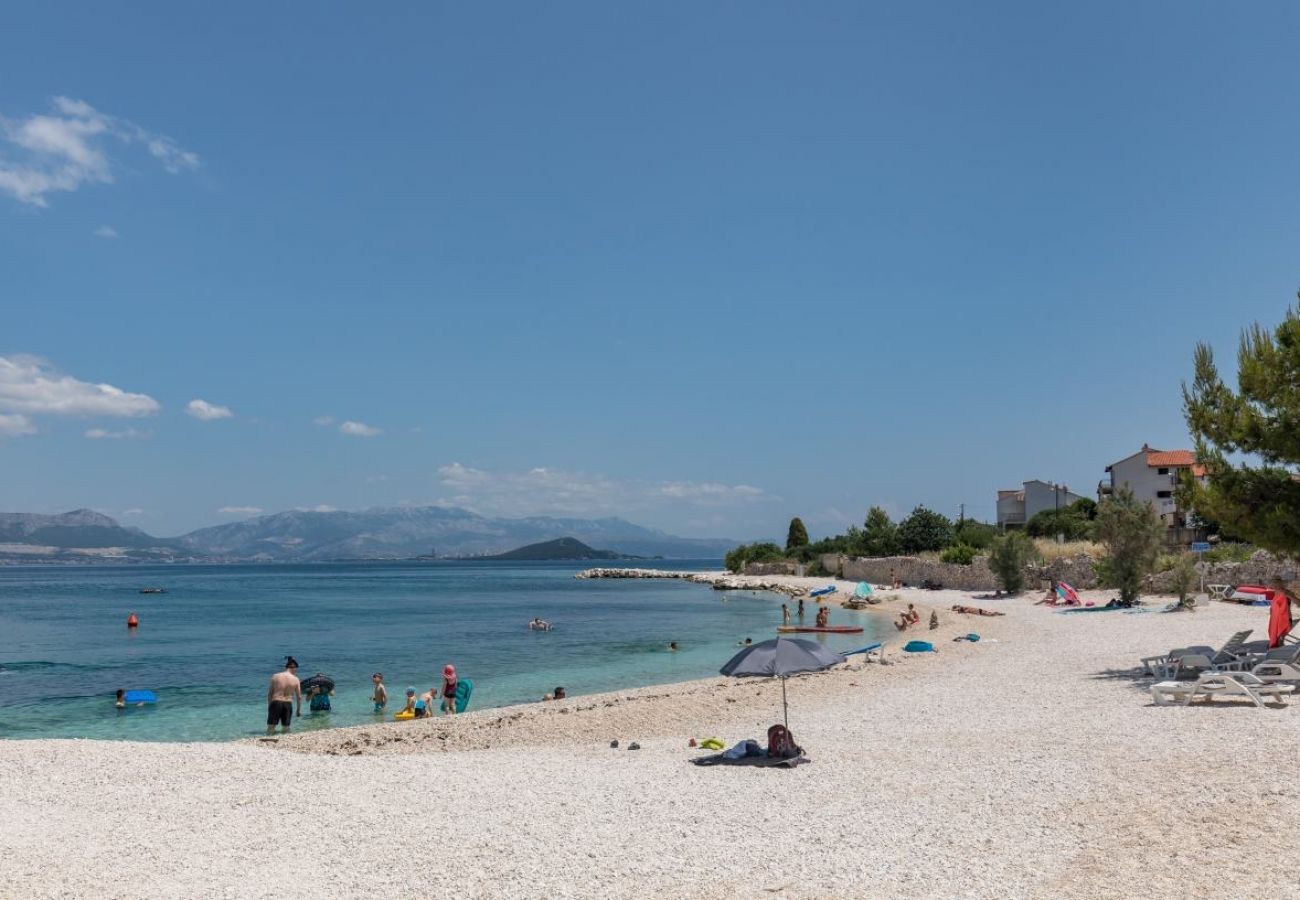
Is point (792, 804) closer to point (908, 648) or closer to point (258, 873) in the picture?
point (258, 873)

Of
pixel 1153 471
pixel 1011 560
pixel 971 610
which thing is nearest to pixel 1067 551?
pixel 1011 560

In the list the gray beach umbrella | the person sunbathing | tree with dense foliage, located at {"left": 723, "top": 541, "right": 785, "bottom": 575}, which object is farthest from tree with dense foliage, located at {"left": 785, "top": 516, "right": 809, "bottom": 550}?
the gray beach umbrella

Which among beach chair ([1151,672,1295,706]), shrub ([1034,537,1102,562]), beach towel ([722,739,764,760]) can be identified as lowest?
beach towel ([722,739,764,760])

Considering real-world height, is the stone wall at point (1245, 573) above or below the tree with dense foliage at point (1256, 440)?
below

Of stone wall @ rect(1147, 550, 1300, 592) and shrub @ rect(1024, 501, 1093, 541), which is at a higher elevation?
shrub @ rect(1024, 501, 1093, 541)

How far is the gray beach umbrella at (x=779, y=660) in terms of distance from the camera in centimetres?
1194

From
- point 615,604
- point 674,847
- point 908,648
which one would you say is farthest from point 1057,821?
point 615,604

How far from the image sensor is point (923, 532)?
245ft

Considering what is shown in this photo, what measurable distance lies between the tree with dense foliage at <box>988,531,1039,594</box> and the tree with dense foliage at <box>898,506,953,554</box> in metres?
25.0

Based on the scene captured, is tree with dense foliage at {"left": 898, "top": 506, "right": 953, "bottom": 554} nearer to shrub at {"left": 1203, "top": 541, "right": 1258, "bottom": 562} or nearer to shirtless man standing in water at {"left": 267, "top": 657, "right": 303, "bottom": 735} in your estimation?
shrub at {"left": 1203, "top": 541, "right": 1258, "bottom": 562}

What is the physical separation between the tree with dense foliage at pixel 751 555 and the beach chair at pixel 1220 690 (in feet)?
265

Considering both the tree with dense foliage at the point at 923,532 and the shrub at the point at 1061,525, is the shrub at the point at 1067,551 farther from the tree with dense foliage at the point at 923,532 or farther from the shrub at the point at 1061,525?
the tree with dense foliage at the point at 923,532

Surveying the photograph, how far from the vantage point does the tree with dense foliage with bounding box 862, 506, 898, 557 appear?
250 ft

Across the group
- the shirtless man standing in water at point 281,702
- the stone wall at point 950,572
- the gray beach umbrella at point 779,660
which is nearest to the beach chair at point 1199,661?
the gray beach umbrella at point 779,660
